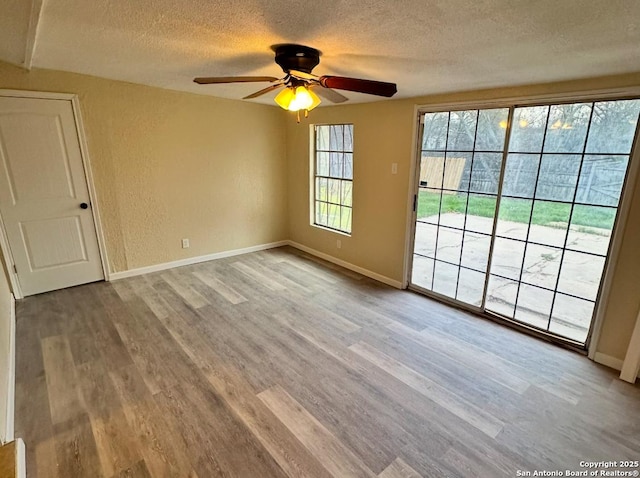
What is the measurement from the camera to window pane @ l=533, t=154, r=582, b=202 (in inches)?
98.9

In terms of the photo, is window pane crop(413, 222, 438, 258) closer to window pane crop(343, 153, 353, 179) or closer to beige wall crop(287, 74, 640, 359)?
beige wall crop(287, 74, 640, 359)

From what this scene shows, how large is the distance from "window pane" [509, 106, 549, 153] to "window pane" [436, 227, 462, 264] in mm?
959

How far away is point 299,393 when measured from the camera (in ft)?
7.19

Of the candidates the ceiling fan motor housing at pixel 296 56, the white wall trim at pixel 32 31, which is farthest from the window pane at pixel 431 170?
the white wall trim at pixel 32 31

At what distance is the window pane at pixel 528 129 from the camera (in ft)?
8.63

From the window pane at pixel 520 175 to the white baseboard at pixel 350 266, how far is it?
5.12 feet

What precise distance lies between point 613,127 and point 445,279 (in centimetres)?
188

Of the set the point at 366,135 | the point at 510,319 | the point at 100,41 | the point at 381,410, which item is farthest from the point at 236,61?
the point at 510,319

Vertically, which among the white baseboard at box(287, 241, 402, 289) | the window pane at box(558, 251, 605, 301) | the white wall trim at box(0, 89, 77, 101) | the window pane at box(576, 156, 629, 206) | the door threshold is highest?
the white wall trim at box(0, 89, 77, 101)

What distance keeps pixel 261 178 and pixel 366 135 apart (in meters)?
1.81

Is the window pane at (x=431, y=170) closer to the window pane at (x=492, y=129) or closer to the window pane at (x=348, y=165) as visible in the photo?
the window pane at (x=492, y=129)

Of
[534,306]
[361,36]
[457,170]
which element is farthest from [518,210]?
[361,36]

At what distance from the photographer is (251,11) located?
4.91ft

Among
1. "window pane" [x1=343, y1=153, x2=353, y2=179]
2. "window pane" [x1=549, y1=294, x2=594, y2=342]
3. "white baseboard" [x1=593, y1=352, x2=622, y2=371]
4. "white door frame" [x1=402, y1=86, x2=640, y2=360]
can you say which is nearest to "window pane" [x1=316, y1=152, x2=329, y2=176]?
"window pane" [x1=343, y1=153, x2=353, y2=179]
